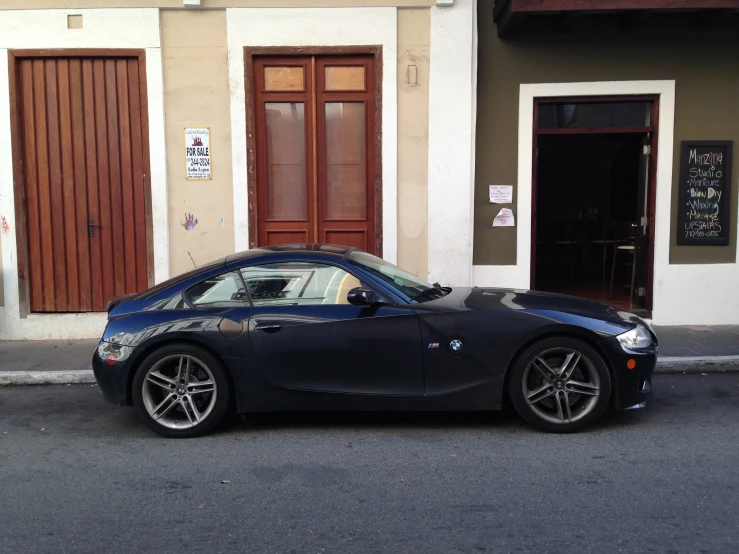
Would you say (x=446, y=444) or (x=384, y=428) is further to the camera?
(x=384, y=428)

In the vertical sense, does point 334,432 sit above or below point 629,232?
below

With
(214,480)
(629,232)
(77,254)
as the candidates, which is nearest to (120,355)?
(214,480)

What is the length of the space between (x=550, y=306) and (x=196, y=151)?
5.58m

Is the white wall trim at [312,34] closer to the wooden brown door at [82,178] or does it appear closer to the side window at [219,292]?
the wooden brown door at [82,178]

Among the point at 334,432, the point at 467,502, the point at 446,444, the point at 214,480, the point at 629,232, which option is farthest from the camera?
the point at 629,232

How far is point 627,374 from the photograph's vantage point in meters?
5.04

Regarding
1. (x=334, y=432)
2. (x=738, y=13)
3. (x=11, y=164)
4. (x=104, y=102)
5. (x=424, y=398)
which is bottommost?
(x=334, y=432)

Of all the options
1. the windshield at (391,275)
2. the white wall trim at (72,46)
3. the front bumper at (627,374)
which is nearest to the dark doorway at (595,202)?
the windshield at (391,275)

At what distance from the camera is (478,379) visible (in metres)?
5.04

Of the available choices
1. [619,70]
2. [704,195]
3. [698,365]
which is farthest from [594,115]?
[698,365]

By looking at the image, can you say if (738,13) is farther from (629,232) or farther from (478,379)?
(478,379)

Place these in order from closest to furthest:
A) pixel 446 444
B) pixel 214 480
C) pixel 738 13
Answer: pixel 214 480 → pixel 446 444 → pixel 738 13

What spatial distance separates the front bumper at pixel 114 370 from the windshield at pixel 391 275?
189cm

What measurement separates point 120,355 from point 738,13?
8.32 meters
